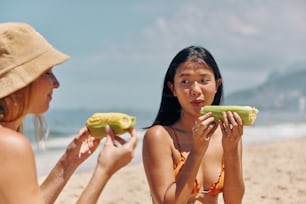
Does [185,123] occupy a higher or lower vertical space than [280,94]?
higher

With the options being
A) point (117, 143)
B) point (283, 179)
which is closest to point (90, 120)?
point (117, 143)

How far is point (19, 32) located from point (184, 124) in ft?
6.49

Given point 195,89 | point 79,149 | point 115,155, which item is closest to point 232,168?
point 195,89

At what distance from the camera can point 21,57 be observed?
8.70ft

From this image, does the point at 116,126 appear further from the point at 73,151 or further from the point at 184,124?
the point at 184,124

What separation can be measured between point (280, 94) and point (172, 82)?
83.4 meters

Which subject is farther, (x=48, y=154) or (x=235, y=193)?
(x=48, y=154)

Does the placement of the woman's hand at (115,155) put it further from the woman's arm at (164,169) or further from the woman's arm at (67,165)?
the woman's arm at (164,169)

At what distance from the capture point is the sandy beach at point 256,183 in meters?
7.73

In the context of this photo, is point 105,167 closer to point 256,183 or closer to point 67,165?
point 67,165

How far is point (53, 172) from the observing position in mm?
3264

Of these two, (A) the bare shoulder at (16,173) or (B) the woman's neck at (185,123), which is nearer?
(A) the bare shoulder at (16,173)

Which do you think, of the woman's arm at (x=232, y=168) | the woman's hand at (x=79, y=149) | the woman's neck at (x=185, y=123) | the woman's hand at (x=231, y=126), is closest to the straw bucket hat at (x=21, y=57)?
the woman's hand at (x=79, y=149)

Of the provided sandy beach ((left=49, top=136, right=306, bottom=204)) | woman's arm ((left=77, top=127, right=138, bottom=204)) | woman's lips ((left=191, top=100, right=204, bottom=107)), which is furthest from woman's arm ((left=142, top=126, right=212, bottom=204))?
sandy beach ((left=49, top=136, right=306, bottom=204))
